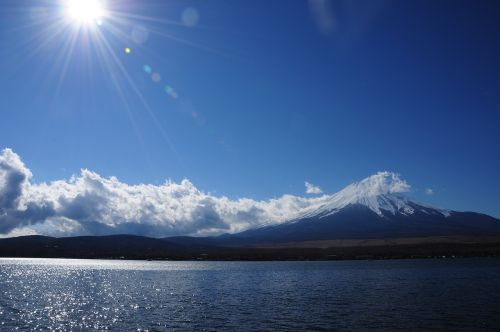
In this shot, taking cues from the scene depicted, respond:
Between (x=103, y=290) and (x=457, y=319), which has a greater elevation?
(x=103, y=290)

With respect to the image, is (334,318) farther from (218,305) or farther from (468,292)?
(468,292)

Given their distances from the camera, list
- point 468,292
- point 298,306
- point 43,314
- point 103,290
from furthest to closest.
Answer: point 103,290
point 468,292
point 298,306
point 43,314

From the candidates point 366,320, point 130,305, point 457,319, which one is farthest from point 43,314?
point 457,319

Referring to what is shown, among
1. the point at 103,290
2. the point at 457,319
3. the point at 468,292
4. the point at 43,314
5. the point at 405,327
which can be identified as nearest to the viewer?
the point at 405,327

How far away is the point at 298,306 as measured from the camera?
51438 millimetres

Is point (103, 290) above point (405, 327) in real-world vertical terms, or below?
above

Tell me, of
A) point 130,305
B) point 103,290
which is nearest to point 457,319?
point 130,305

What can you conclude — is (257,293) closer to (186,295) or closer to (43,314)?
(186,295)

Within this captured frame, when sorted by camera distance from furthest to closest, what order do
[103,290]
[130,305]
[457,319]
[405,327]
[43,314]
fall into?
1. [103,290]
2. [130,305]
3. [43,314]
4. [457,319]
5. [405,327]

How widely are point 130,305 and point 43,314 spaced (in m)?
10.6

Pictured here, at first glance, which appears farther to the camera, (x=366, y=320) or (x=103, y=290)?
(x=103, y=290)

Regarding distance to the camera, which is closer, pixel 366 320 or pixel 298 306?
pixel 366 320

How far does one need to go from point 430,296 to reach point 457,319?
17.5 m

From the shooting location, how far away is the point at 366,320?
135 ft
